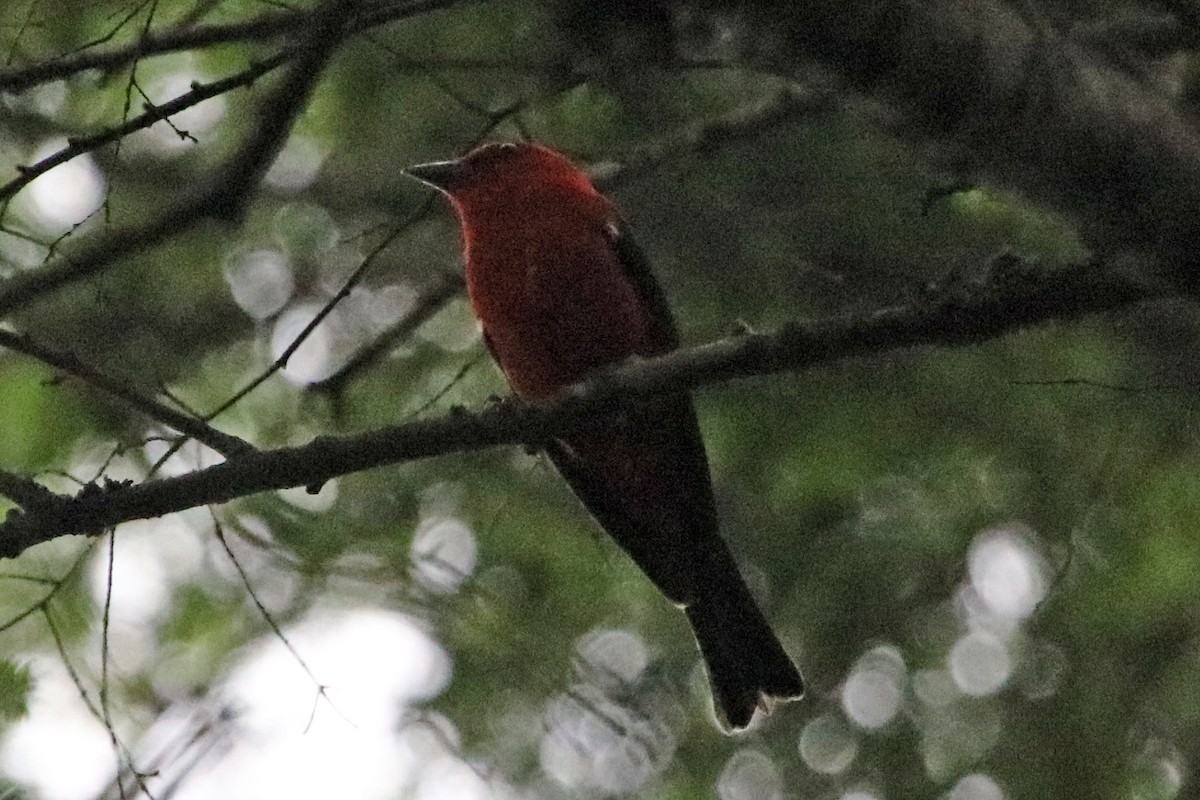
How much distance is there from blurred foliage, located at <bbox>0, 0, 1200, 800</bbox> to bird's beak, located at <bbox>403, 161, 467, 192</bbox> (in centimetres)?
18

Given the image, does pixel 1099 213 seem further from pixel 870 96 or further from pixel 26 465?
pixel 26 465

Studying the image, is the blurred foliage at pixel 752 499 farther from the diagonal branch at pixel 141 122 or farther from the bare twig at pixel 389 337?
the diagonal branch at pixel 141 122

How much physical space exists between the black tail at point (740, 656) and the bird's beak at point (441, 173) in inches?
56.3

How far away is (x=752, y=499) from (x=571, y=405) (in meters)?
2.23

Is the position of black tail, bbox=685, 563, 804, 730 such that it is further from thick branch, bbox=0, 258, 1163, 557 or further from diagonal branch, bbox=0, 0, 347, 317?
diagonal branch, bbox=0, 0, 347, 317

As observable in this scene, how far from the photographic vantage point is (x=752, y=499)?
517 cm

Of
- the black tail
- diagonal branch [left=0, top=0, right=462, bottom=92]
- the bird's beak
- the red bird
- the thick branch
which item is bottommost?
the black tail

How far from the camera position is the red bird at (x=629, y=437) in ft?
14.4

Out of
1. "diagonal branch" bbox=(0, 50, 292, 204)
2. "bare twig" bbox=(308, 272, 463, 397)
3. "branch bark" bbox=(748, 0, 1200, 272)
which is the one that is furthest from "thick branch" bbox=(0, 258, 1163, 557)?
"bare twig" bbox=(308, 272, 463, 397)

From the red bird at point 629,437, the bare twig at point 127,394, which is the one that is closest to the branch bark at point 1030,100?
the bare twig at point 127,394

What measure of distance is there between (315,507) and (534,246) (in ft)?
3.67

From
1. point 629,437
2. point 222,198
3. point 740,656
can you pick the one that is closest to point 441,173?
point 629,437

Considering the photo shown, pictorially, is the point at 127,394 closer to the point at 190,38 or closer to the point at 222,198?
the point at 222,198

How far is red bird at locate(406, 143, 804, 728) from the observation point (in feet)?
14.4
